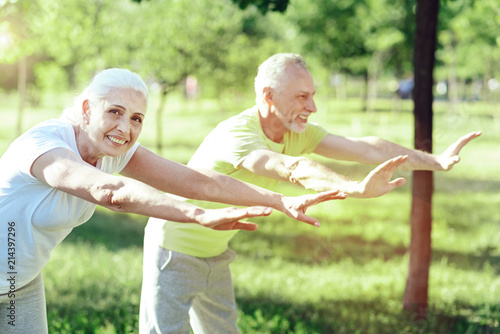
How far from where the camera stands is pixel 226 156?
10.3ft

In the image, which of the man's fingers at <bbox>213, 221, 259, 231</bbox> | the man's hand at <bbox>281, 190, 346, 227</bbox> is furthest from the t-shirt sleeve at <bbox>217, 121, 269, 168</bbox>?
the man's fingers at <bbox>213, 221, 259, 231</bbox>

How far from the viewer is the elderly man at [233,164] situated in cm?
316

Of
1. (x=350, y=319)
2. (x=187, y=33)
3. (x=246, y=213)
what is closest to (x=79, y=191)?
(x=246, y=213)

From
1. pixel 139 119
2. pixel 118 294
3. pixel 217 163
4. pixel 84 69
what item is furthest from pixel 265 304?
pixel 84 69

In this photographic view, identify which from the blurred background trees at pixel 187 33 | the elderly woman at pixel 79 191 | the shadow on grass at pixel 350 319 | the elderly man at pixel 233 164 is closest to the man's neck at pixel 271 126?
the elderly man at pixel 233 164

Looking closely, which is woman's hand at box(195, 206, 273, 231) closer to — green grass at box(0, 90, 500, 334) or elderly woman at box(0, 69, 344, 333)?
elderly woman at box(0, 69, 344, 333)

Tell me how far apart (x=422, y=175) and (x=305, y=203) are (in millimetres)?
3467

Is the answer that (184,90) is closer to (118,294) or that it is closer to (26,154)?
(118,294)

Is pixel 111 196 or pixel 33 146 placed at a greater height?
pixel 33 146

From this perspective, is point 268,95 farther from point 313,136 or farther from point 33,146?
point 33,146

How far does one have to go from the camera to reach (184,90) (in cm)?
4581

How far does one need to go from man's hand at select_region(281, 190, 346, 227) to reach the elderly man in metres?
0.42

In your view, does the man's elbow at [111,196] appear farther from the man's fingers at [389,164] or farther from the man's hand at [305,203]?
the man's fingers at [389,164]

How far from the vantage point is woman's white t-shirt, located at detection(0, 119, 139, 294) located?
7.68 feet
